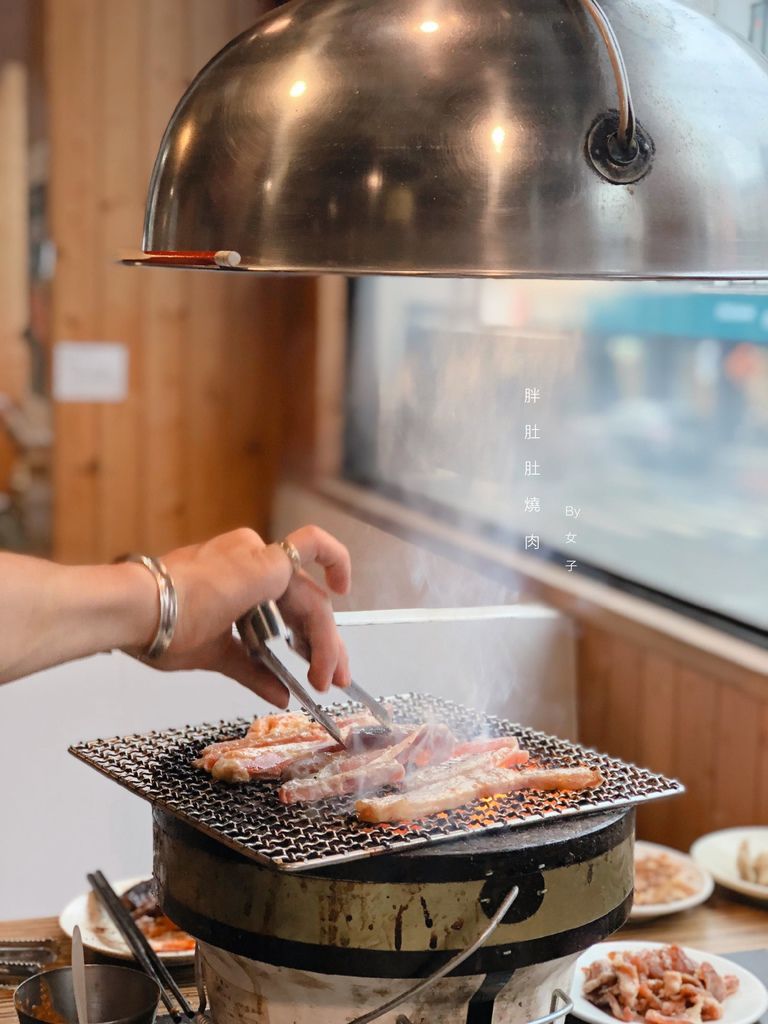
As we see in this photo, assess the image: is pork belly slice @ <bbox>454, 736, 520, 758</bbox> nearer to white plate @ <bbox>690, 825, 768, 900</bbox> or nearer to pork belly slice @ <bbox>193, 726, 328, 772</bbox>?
pork belly slice @ <bbox>193, 726, 328, 772</bbox>

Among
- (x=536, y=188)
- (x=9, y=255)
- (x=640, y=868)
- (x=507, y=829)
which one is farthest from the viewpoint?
(x=9, y=255)

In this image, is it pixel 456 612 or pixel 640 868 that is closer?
pixel 640 868

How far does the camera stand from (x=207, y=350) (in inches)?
184

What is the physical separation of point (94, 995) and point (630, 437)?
81.2 inches

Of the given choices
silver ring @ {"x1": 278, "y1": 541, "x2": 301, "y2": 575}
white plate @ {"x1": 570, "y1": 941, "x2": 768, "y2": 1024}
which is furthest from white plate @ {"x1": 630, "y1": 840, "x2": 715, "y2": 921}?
silver ring @ {"x1": 278, "y1": 541, "x2": 301, "y2": 575}

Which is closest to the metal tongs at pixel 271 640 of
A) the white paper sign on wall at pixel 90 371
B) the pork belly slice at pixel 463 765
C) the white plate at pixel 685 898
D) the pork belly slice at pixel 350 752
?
the pork belly slice at pixel 350 752

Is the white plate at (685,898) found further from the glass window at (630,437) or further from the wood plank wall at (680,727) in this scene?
the glass window at (630,437)

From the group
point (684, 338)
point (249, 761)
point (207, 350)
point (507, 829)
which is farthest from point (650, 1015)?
point (207, 350)

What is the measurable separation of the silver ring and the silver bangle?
17 centimetres

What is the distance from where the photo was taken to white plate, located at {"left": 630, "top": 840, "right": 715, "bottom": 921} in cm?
193

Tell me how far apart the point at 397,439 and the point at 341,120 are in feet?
11.8

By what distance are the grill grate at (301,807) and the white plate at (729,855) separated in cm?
67

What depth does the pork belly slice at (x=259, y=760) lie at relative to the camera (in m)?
1.36

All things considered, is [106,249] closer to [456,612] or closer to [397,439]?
[397,439]
